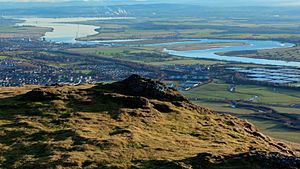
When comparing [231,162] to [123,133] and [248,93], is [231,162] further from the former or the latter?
[248,93]

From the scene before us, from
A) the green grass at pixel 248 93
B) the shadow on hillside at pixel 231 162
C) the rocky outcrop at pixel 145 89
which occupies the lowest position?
the green grass at pixel 248 93

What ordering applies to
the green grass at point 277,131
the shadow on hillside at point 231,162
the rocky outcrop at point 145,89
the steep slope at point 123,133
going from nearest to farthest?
the shadow on hillside at point 231,162
the steep slope at point 123,133
the rocky outcrop at point 145,89
the green grass at point 277,131

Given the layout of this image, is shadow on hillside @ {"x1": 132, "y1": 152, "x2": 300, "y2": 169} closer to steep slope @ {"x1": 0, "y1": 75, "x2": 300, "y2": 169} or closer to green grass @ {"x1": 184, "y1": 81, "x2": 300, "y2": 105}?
steep slope @ {"x1": 0, "y1": 75, "x2": 300, "y2": 169}

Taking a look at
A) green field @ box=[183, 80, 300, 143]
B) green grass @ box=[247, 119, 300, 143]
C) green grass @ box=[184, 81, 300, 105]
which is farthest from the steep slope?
green grass @ box=[184, 81, 300, 105]

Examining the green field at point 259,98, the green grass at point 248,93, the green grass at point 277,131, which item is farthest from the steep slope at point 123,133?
the green grass at point 248,93

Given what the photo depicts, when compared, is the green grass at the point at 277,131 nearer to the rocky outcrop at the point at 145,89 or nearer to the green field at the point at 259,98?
the green field at the point at 259,98

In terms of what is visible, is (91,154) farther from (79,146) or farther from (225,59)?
(225,59)

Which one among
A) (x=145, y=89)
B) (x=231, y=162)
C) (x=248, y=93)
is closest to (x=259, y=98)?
(x=248, y=93)

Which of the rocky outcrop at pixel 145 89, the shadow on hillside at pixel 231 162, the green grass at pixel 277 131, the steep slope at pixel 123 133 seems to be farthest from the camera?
the green grass at pixel 277 131

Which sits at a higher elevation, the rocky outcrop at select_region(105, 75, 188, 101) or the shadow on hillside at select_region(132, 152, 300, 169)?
the rocky outcrop at select_region(105, 75, 188, 101)
